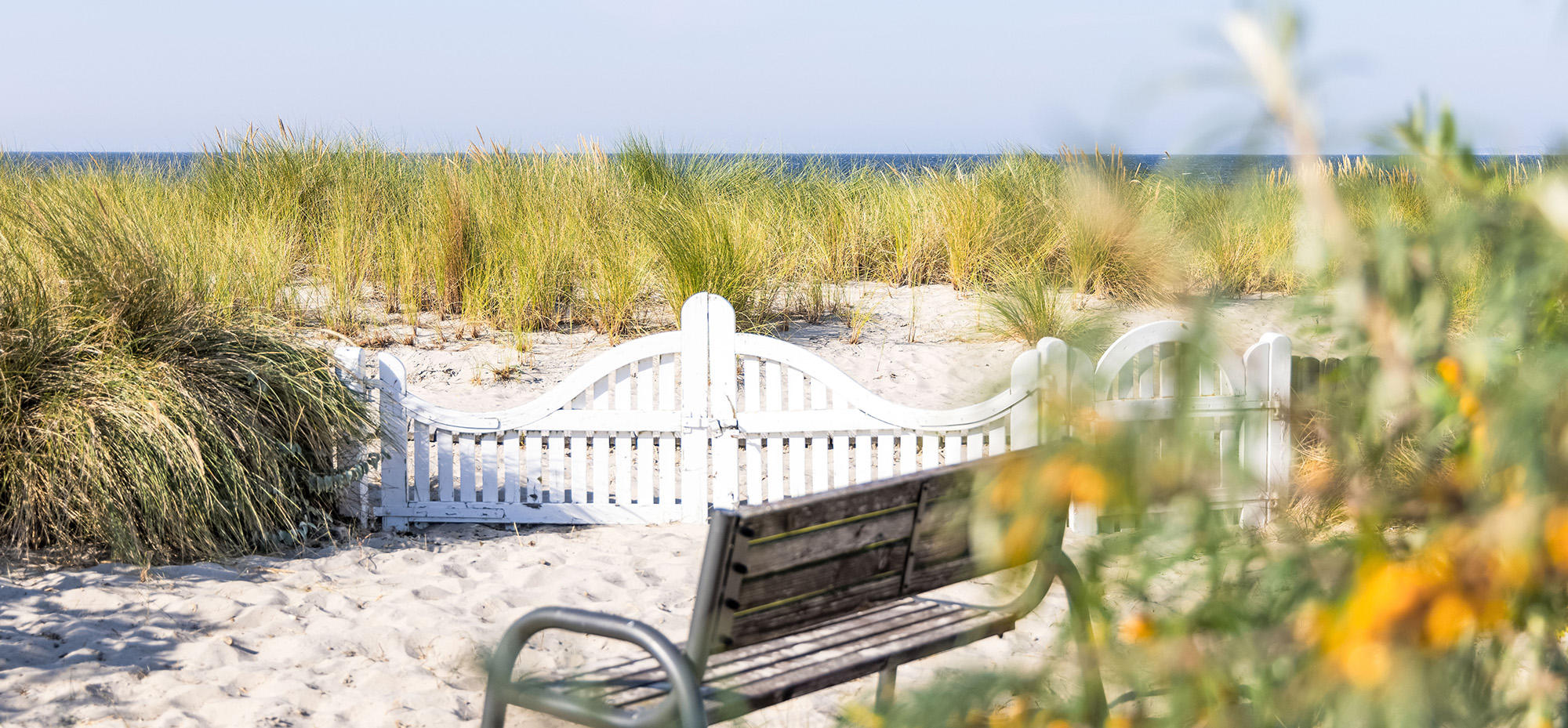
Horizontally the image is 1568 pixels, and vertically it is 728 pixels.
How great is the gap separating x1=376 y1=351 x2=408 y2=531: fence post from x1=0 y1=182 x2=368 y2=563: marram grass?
0.10 meters

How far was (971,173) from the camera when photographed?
1040cm

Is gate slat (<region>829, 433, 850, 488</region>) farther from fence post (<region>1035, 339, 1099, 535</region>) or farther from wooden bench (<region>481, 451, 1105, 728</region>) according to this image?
fence post (<region>1035, 339, 1099, 535</region>)

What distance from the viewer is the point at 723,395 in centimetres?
428

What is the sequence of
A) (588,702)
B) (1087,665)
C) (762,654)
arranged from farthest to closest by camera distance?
(762,654), (588,702), (1087,665)

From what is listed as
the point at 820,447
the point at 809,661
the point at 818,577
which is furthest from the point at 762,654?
the point at 820,447

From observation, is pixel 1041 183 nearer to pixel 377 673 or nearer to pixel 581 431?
pixel 581 431

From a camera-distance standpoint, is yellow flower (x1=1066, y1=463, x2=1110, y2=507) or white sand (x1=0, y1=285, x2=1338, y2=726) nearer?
yellow flower (x1=1066, y1=463, x2=1110, y2=507)

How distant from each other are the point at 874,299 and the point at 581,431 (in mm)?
4678

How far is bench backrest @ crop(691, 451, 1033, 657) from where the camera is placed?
1.84 meters

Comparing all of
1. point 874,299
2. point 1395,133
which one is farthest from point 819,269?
point 1395,133

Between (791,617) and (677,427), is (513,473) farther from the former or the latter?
(791,617)

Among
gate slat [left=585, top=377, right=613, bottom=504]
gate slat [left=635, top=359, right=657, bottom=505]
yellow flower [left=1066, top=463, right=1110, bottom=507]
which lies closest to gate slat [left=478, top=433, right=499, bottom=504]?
gate slat [left=585, top=377, right=613, bottom=504]

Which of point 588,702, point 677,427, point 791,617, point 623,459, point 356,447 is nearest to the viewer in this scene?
point 588,702

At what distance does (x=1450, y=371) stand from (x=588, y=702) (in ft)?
4.81
